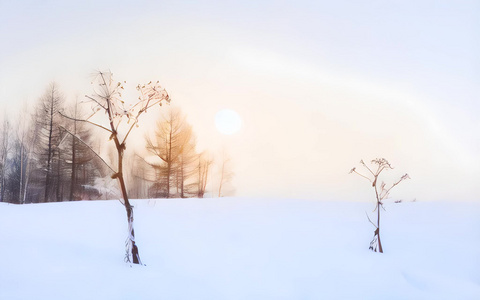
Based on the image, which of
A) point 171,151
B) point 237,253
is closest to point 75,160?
point 171,151

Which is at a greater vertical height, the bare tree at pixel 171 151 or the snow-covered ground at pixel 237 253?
the bare tree at pixel 171 151

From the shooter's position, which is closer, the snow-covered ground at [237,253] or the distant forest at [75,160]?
the snow-covered ground at [237,253]

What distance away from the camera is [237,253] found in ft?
19.1

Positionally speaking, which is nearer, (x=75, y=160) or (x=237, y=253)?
(x=237, y=253)

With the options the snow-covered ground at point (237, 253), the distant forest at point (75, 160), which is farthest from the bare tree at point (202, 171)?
the snow-covered ground at point (237, 253)

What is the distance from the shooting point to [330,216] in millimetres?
9320

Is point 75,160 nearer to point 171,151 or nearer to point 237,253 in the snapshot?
point 171,151

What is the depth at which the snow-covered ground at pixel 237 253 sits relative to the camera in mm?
3492

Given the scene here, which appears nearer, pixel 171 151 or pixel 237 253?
pixel 237 253

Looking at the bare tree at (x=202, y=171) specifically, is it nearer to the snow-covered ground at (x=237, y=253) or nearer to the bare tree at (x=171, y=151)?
the bare tree at (x=171, y=151)

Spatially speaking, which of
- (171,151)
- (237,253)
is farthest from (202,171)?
(237,253)

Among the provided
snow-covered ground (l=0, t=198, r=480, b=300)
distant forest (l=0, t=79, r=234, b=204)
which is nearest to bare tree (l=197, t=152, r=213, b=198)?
distant forest (l=0, t=79, r=234, b=204)

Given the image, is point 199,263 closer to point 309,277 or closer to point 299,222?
point 309,277

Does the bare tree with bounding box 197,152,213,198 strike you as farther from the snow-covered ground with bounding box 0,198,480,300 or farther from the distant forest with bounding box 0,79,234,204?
the snow-covered ground with bounding box 0,198,480,300
